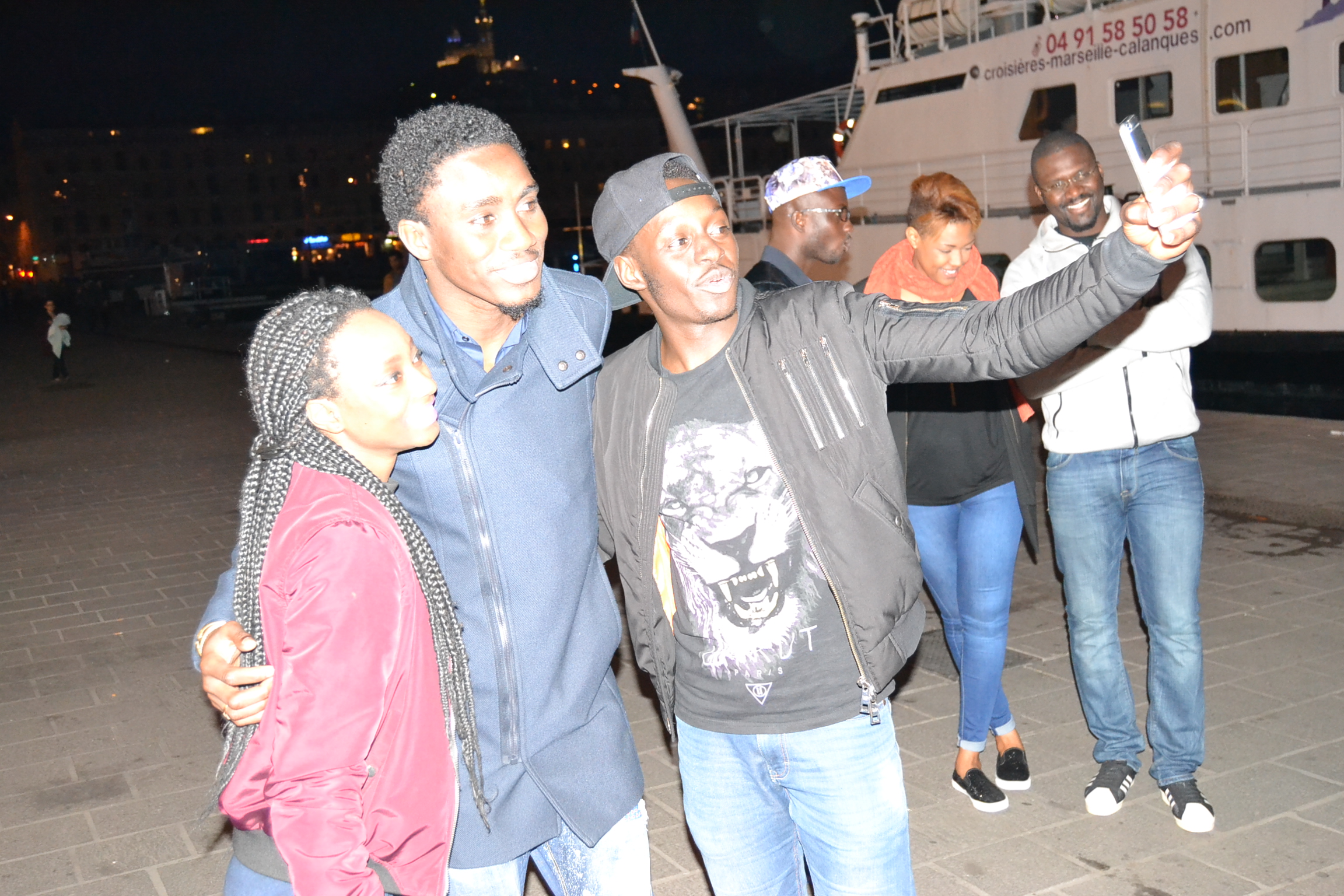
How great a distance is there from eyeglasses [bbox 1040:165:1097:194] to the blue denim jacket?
2394 mm

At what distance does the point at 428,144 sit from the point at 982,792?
3.26 metres

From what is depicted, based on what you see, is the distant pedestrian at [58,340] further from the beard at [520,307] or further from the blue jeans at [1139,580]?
the beard at [520,307]

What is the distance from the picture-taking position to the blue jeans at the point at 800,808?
8.49 feet

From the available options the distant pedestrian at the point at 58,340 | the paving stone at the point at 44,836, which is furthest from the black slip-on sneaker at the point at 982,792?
the distant pedestrian at the point at 58,340

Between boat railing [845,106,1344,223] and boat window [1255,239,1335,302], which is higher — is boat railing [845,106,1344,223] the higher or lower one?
the higher one

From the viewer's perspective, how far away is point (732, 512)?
2631 mm

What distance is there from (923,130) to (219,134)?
12821 cm

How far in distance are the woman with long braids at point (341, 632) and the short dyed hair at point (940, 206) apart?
2.69 meters

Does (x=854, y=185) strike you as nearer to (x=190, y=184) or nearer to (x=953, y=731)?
(x=953, y=731)

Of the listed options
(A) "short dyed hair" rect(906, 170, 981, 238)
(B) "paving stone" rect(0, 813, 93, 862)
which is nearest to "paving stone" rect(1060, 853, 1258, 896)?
(A) "short dyed hair" rect(906, 170, 981, 238)

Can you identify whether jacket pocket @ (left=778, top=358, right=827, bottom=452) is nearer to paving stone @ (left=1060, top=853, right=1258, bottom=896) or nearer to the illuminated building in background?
paving stone @ (left=1060, top=853, right=1258, bottom=896)

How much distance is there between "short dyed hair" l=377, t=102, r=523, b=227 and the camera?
8.20 ft

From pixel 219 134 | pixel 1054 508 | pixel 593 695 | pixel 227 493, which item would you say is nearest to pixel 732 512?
pixel 593 695

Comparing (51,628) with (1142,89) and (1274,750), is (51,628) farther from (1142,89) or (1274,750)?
(1142,89)
